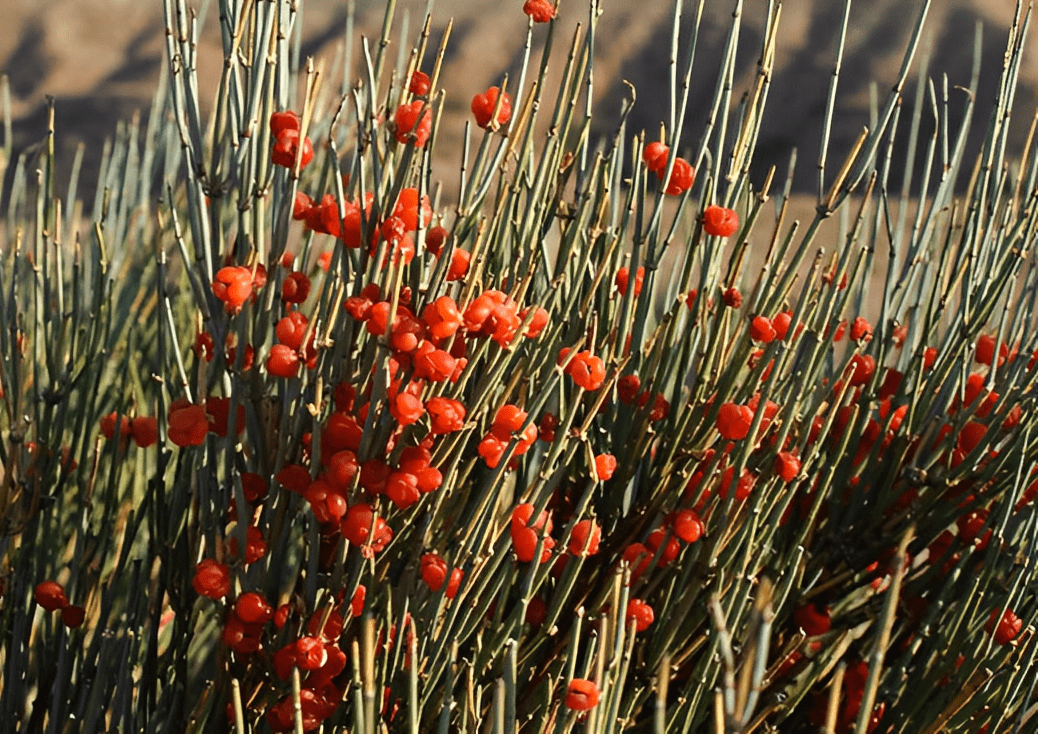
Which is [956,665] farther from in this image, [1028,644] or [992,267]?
[992,267]

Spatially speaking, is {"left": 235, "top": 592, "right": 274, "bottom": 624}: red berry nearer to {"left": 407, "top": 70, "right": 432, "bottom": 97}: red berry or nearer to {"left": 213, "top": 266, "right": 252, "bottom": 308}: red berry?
{"left": 213, "top": 266, "right": 252, "bottom": 308}: red berry

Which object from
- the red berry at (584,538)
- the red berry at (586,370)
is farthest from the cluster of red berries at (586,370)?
the red berry at (584,538)

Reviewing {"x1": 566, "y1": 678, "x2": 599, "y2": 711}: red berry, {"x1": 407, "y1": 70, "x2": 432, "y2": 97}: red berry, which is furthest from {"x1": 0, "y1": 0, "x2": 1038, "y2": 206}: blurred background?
{"x1": 566, "y1": 678, "x2": 599, "y2": 711}: red berry

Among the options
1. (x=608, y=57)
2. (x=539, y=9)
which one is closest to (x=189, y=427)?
(x=539, y=9)

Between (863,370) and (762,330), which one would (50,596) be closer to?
(762,330)

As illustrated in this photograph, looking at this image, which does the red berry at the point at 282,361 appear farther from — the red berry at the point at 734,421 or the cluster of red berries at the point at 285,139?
the red berry at the point at 734,421

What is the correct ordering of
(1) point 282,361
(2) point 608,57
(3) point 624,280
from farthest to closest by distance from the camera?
(2) point 608,57 → (3) point 624,280 → (1) point 282,361

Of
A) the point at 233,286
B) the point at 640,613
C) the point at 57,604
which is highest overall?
Result: the point at 233,286
